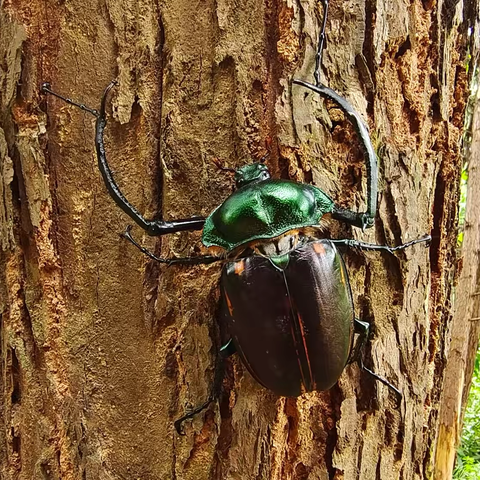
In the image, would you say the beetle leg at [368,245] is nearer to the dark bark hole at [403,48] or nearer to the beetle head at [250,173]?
the beetle head at [250,173]

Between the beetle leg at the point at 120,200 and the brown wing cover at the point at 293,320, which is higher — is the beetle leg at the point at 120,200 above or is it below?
above

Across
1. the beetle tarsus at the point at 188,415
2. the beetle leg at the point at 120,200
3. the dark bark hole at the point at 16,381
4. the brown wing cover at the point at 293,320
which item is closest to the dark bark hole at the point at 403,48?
the brown wing cover at the point at 293,320

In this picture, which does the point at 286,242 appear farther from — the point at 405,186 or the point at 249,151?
the point at 405,186

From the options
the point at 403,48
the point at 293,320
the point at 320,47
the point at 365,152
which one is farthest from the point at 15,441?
the point at 403,48

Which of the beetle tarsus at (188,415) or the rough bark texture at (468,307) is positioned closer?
the beetle tarsus at (188,415)

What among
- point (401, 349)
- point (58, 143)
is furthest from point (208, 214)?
point (401, 349)

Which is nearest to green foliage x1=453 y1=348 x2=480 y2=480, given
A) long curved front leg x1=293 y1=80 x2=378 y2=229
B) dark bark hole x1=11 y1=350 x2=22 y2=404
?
long curved front leg x1=293 y1=80 x2=378 y2=229

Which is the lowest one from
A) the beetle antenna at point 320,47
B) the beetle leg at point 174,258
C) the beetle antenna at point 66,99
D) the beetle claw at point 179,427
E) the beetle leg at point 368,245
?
the beetle claw at point 179,427

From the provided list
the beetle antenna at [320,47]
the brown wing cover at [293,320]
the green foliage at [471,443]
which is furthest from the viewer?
the green foliage at [471,443]
